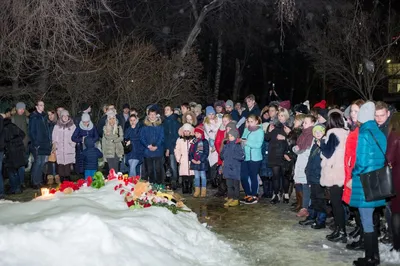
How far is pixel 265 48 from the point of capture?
4256cm

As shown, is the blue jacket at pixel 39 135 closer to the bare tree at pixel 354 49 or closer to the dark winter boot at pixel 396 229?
the dark winter boot at pixel 396 229

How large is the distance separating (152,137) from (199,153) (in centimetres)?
140

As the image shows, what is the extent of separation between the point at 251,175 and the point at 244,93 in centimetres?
4106

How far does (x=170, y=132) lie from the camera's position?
11906mm

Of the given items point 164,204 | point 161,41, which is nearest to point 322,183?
point 164,204

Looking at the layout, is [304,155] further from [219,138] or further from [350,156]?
[219,138]

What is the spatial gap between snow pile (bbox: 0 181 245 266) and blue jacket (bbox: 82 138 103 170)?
12.6 feet

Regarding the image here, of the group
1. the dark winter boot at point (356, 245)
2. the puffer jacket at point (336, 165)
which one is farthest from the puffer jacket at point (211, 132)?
the dark winter boot at point (356, 245)

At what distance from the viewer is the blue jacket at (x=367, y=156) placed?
5.82 m

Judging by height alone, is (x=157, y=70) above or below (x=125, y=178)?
above

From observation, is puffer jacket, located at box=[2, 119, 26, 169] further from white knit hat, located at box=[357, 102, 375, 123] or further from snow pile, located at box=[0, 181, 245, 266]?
white knit hat, located at box=[357, 102, 375, 123]

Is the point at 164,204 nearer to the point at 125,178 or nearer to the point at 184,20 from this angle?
the point at 125,178

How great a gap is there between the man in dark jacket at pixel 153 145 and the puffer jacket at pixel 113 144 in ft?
2.15

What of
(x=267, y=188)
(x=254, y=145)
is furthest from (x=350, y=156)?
(x=267, y=188)
